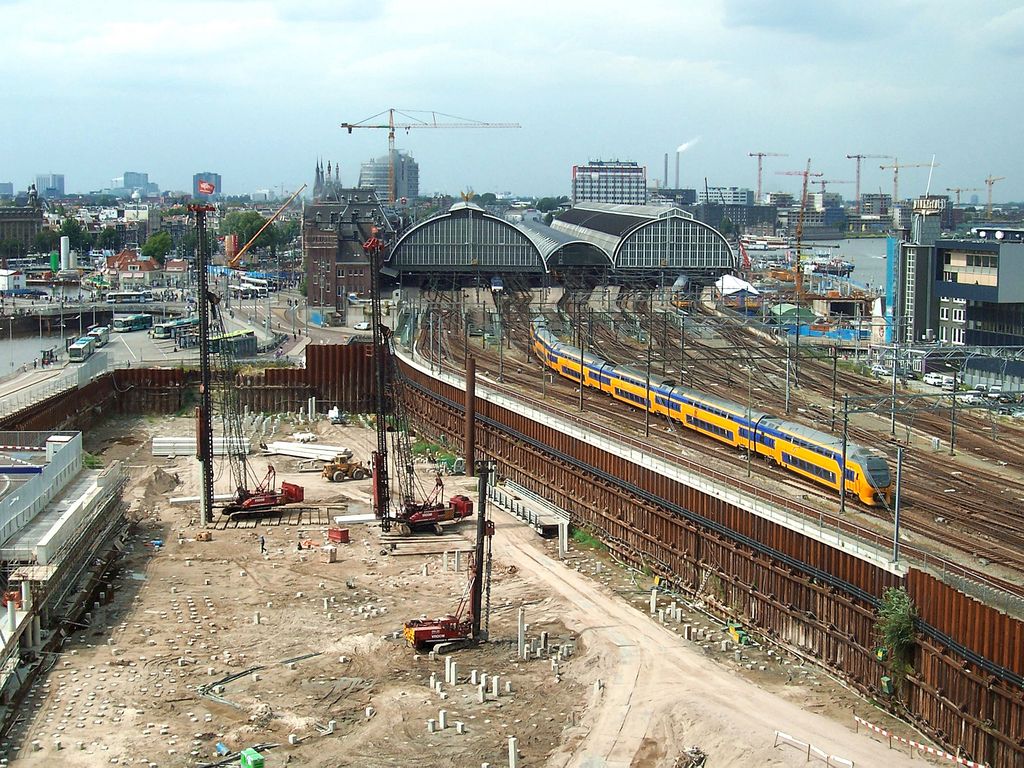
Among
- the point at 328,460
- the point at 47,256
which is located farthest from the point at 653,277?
the point at 47,256

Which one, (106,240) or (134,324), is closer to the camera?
(134,324)

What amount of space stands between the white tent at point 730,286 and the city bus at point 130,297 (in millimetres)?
54692

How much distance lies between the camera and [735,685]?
1129 inches

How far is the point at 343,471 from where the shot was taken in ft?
169

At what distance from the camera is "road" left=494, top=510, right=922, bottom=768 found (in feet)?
82.7

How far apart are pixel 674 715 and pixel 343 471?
26.6m

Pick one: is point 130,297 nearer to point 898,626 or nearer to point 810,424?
point 810,424

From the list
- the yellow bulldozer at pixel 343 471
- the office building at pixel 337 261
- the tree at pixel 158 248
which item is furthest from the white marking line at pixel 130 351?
the tree at pixel 158 248

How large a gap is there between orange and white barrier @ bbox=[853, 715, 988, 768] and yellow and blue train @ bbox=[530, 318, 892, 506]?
882 cm

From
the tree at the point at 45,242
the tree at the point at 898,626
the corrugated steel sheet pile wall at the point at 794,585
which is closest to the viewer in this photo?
the corrugated steel sheet pile wall at the point at 794,585

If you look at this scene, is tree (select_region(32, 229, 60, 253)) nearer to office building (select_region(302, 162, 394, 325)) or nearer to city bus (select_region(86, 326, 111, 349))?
office building (select_region(302, 162, 394, 325))

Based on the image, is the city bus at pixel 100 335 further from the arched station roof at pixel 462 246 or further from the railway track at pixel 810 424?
the railway track at pixel 810 424

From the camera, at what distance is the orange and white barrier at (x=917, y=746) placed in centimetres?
2447

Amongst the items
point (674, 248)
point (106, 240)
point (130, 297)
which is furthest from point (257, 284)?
point (106, 240)
